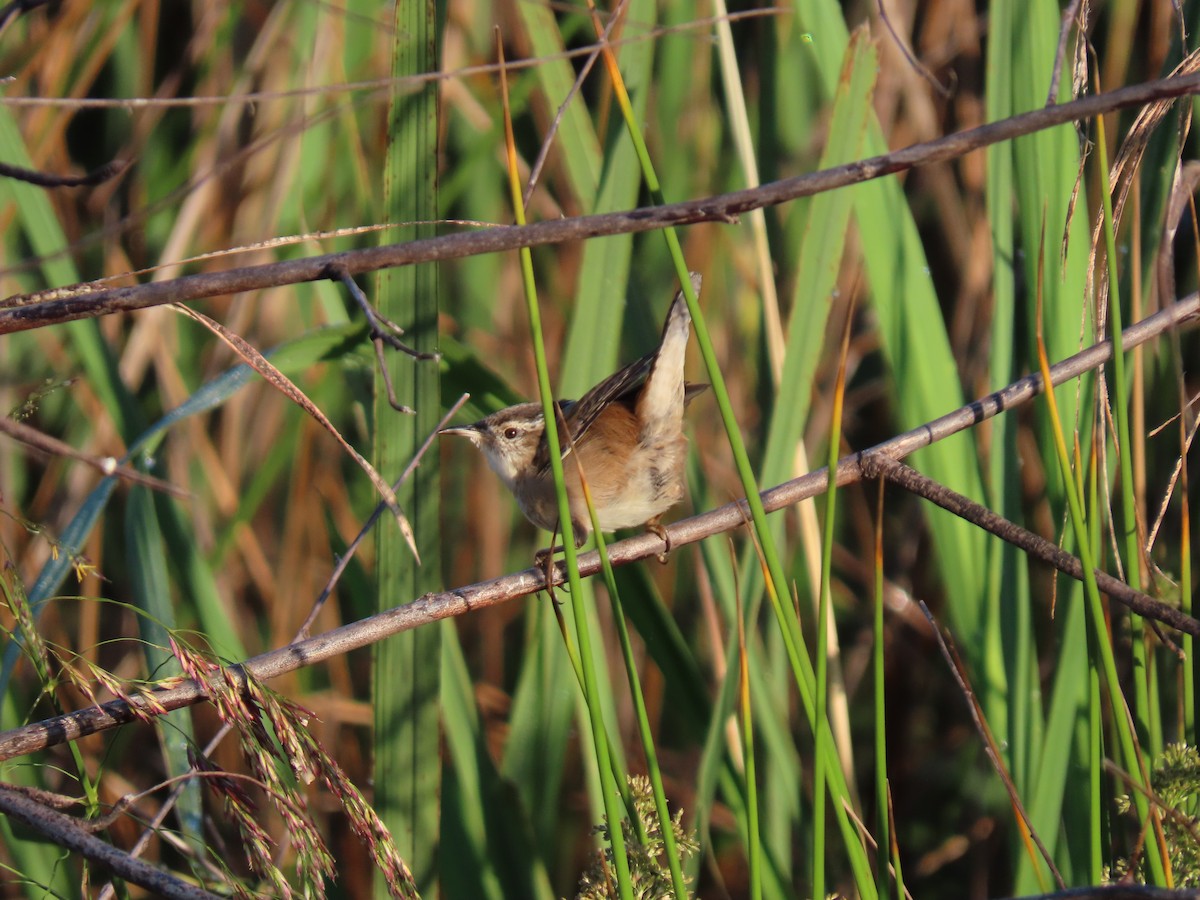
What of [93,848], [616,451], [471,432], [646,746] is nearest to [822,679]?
[646,746]

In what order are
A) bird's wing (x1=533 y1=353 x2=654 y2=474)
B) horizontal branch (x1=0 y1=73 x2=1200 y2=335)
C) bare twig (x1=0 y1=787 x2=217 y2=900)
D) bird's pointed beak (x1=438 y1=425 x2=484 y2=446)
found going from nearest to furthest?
bare twig (x1=0 y1=787 x2=217 y2=900) < horizontal branch (x1=0 y1=73 x2=1200 y2=335) < bird's wing (x1=533 y1=353 x2=654 y2=474) < bird's pointed beak (x1=438 y1=425 x2=484 y2=446)

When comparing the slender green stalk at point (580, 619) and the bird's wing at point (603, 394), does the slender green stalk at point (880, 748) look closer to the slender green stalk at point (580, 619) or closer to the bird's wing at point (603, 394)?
the slender green stalk at point (580, 619)

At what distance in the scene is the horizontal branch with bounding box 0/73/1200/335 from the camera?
3.81 feet

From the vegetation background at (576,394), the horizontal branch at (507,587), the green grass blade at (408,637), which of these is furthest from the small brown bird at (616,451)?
the horizontal branch at (507,587)

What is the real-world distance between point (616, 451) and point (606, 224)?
1688mm

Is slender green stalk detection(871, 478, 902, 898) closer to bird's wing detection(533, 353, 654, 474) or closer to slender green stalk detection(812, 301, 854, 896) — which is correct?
slender green stalk detection(812, 301, 854, 896)

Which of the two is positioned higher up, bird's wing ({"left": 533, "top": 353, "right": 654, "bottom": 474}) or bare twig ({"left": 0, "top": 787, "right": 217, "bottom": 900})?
bird's wing ({"left": 533, "top": 353, "right": 654, "bottom": 474})

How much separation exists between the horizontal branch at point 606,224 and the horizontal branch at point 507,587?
477 mm

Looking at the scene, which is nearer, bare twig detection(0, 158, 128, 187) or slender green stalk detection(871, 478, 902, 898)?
bare twig detection(0, 158, 128, 187)

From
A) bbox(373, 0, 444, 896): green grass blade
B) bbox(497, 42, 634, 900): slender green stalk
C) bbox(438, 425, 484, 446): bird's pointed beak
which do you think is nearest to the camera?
→ bbox(497, 42, 634, 900): slender green stalk

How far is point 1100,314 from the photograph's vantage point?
182cm

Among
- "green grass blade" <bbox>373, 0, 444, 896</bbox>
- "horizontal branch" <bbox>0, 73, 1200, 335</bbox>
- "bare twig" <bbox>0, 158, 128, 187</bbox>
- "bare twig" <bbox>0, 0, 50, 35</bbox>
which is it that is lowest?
"green grass blade" <bbox>373, 0, 444, 896</bbox>

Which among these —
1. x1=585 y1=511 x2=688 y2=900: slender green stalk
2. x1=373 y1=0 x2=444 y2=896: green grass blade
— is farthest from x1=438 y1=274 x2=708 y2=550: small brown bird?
x1=585 y1=511 x2=688 y2=900: slender green stalk

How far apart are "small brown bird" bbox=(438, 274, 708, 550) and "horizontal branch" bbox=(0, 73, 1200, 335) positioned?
128 cm
